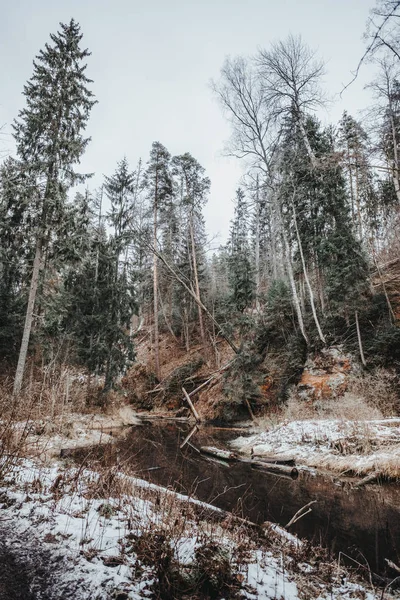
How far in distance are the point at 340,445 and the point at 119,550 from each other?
756cm

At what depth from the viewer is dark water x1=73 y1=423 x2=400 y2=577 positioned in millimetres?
4508

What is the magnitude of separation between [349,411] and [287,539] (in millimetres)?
7469

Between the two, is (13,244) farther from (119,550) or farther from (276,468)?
(119,550)

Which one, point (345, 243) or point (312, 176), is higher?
point (312, 176)

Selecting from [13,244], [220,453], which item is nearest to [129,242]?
[13,244]

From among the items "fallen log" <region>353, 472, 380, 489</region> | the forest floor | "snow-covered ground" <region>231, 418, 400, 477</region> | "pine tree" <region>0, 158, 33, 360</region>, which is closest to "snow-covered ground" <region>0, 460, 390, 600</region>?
the forest floor

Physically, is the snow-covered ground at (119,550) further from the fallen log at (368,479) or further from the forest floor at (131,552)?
the fallen log at (368,479)

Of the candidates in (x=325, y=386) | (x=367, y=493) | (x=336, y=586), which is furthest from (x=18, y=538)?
(x=325, y=386)

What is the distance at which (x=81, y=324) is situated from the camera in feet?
57.7

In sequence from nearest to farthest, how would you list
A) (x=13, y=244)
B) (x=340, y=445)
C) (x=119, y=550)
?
(x=119, y=550)
(x=340, y=445)
(x=13, y=244)

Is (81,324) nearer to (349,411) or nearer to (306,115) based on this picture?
(349,411)

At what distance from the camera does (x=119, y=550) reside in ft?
9.73

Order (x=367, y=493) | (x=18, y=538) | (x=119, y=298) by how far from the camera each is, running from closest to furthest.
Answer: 1. (x=18, y=538)
2. (x=367, y=493)
3. (x=119, y=298)

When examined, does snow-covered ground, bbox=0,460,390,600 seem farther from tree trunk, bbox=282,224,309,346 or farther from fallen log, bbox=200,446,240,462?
tree trunk, bbox=282,224,309,346
